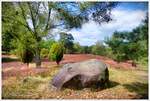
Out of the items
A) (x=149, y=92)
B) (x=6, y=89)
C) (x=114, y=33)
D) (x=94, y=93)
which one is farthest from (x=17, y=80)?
(x=149, y=92)

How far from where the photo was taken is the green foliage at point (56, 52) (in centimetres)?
686

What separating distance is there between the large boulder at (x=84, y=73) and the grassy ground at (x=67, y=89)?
0.13 meters

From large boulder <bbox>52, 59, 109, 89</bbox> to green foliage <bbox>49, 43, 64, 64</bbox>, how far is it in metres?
0.21

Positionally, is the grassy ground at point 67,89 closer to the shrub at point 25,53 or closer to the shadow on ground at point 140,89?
the shadow on ground at point 140,89

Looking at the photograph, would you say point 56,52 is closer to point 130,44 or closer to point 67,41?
point 67,41

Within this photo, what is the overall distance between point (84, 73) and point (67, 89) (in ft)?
1.51

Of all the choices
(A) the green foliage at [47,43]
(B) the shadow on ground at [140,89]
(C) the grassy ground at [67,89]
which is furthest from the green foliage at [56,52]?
(B) the shadow on ground at [140,89]

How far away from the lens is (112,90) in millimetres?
6812

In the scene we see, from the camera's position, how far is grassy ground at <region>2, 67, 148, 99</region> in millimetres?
6688

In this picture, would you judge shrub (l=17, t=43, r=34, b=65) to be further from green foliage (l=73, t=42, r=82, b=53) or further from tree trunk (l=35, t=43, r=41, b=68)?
green foliage (l=73, t=42, r=82, b=53)

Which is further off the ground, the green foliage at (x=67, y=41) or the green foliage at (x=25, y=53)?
the green foliage at (x=67, y=41)

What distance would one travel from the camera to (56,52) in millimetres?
6855

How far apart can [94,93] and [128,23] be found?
1.54 meters

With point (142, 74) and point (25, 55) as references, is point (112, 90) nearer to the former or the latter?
point (142, 74)
